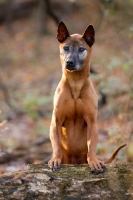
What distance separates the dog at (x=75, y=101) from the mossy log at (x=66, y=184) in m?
0.59

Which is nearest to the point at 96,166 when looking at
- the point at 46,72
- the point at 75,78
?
the point at 75,78

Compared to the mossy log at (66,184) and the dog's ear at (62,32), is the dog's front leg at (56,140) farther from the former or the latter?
the dog's ear at (62,32)

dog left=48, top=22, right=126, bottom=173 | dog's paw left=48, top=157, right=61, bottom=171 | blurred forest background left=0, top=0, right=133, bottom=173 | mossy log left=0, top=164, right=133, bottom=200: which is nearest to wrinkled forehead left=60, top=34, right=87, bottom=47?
dog left=48, top=22, right=126, bottom=173

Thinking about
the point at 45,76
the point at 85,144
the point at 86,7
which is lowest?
the point at 85,144

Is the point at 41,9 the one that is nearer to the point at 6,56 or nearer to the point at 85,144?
the point at 6,56

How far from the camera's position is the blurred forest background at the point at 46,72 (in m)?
9.88

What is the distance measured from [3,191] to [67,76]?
2.04 metres

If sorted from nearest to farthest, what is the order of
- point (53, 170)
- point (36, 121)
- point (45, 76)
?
1. point (53, 170)
2. point (36, 121)
3. point (45, 76)

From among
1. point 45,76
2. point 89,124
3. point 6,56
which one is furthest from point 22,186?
point 6,56

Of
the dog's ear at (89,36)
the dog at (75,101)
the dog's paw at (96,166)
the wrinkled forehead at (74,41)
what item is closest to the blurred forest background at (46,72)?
the dog at (75,101)

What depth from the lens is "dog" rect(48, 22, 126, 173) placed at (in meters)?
6.44

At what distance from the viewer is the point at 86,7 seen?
23.2 meters

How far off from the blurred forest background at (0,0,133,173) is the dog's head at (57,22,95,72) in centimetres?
112

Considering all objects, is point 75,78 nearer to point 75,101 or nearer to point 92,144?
point 75,101
